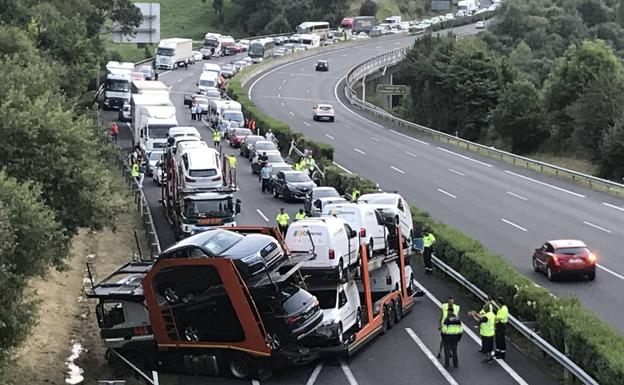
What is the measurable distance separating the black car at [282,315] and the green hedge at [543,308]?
16.9 ft

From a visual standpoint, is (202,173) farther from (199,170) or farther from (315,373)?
(315,373)

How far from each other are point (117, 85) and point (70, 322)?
49140 millimetres

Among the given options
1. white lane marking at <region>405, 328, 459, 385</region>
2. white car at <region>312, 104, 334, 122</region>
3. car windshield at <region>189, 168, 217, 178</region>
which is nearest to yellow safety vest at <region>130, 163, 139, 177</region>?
car windshield at <region>189, 168, 217, 178</region>

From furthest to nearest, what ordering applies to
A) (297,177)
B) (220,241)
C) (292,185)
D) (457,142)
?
(457,142), (297,177), (292,185), (220,241)

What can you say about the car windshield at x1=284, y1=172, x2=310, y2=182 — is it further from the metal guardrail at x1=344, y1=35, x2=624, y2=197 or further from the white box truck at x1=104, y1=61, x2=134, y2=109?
the white box truck at x1=104, y1=61, x2=134, y2=109

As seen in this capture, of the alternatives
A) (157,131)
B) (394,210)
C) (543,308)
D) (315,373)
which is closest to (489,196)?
(157,131)

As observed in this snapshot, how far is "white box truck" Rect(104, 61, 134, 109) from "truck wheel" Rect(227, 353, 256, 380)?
53.8m

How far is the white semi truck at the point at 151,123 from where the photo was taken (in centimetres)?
5077

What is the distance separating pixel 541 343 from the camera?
21.6 metres

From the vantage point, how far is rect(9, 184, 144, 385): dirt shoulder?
22156mm

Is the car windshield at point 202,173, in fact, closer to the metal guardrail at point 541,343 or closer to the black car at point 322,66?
the metal guardrail at point 541,343

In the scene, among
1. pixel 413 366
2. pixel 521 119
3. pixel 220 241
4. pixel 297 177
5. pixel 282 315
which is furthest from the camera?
pixel 521 119

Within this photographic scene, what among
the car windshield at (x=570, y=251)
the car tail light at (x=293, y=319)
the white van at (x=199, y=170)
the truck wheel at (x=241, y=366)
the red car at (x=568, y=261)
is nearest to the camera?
the car tail light at (x=293, y=319)

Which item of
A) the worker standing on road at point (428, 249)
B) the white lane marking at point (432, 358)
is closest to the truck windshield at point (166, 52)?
the worker standing on road at point (428, 249)
